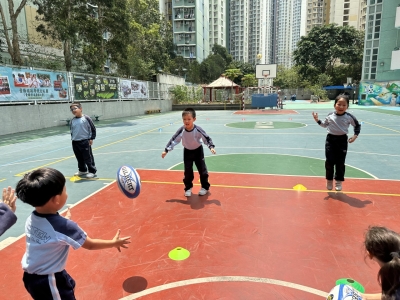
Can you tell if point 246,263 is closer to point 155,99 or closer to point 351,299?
point 351,299

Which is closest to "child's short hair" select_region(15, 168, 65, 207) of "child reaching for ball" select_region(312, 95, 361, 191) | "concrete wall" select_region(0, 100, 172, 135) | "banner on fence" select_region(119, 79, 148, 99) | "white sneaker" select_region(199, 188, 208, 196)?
"white sneaker" select_region(199, 188, 208, 196)

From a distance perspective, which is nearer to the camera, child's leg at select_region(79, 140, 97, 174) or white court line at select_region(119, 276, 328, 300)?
white court line at select_region(119, 276, 328, 300)

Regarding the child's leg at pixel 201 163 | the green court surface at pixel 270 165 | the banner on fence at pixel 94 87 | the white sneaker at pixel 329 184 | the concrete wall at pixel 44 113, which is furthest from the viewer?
the banner on fence at pixel 94 87

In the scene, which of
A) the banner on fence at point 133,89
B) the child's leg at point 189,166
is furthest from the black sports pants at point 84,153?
the banner on fence at point 133,89

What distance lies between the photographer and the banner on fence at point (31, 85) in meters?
14.0

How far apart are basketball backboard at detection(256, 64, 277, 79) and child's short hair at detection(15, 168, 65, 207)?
120ft

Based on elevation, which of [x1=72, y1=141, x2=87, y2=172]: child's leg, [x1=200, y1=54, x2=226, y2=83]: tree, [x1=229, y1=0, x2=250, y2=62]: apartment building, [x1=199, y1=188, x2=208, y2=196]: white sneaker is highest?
[x1=229, y1=0, x2=250, y2=62]: apartment building

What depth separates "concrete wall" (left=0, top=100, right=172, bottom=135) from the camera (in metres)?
14.7

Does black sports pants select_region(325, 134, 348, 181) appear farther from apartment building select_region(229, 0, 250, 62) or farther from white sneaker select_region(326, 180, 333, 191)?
apartment building select_region(229, 0, 250, 62)

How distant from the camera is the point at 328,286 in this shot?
288 centimetres

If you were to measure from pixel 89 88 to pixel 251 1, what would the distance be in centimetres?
12514

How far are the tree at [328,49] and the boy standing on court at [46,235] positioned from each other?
61.3m

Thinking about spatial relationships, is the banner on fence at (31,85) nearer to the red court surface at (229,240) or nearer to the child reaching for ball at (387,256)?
the red court surface at (229,240)

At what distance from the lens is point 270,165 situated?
7617 millimetres
